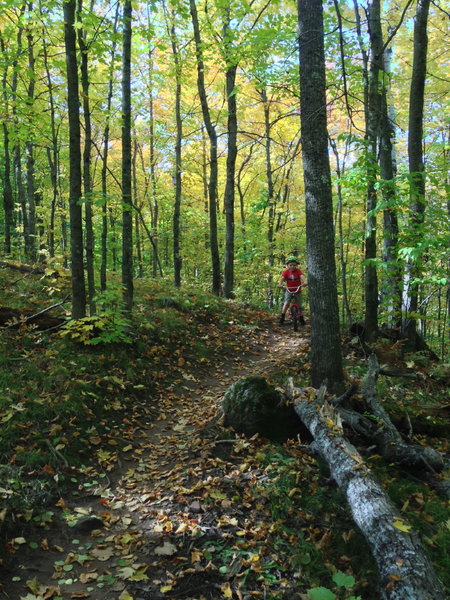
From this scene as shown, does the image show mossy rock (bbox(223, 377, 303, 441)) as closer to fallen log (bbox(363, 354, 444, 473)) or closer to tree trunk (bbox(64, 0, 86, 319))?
fallen log (bbox(363, 354, 444, 473))

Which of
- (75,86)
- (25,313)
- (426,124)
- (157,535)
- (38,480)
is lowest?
(157,535)

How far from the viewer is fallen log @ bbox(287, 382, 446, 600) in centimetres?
251

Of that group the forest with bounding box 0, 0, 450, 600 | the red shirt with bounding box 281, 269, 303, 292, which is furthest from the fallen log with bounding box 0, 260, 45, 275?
the red shirt with bounding box 281, 269, 303, 292

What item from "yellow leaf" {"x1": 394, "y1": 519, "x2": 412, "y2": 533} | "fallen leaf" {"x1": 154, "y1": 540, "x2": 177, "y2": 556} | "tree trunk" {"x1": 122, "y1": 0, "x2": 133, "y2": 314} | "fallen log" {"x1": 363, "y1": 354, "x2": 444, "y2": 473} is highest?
"tree trunk" {"x1": 122, "y1": 0, "x2": 133, "y2": 314}

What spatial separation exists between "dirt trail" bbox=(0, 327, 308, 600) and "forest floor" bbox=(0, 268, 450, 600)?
0.01m

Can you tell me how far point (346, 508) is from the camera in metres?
3.74

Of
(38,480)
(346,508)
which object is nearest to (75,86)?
(38,480)

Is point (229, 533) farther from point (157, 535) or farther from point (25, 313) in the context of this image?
point (25, 313)

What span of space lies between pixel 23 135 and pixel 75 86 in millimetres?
3212

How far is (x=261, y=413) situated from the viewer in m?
5.18

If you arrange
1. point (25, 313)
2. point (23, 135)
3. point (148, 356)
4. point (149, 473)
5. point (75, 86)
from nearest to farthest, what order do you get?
point (149, 473)
point (75, 86)
point (25, 313)
point (148, 356)
point (23, 135)

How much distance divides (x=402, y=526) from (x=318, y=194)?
12.6ft

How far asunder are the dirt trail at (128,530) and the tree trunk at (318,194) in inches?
77.2

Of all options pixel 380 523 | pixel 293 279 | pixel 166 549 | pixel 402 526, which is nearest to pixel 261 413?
pixel 166 549
